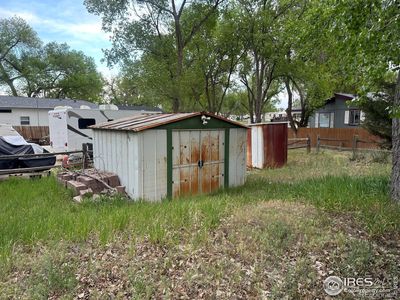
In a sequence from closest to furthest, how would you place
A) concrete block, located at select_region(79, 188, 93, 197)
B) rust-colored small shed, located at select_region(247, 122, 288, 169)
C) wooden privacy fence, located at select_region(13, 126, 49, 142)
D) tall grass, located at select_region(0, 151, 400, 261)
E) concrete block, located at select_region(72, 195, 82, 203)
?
tall grass, located at select_region(0, 151, 400, 261) < concrete block, located at select_region(72, 195, 82, 203) < concrete block, located at select_region(79, 188, 93, 197) < rust-colored small shed, located at select_region(247, 122, 288, 169) < wooden privacy fence, located at select_region(13, 126, 49, 142)

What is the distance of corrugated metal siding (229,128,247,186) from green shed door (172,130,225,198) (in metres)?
0.34

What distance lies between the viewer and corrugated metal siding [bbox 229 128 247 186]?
850 centimetres

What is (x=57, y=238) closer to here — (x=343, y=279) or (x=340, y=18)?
(x=343, y=279)

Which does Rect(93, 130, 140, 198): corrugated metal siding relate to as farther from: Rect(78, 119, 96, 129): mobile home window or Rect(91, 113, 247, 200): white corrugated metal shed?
Rect(78, 119, 96, 129): mobile home window

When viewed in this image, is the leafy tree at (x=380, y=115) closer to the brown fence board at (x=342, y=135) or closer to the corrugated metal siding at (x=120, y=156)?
the brown fence board at (x=342, y=135)

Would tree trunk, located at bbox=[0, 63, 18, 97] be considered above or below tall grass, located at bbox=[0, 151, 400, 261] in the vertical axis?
above

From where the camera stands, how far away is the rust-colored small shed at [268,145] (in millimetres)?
12805

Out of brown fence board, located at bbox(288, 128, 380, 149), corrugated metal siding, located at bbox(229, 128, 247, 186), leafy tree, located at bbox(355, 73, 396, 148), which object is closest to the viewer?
corrugated metal siding, located at bbox(229, 128, 247, 186)

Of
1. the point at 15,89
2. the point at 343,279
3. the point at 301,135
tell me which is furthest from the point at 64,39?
the point at 343,279

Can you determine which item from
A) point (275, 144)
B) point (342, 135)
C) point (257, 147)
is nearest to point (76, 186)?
point (257, 147)

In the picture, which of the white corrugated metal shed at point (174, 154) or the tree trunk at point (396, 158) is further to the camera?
the white corrugated metal shed at point (174, 154)

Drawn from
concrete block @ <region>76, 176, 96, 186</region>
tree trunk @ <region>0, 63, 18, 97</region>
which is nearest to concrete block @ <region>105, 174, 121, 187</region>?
concrete block @ <region>76, 176, 96, 186</region>

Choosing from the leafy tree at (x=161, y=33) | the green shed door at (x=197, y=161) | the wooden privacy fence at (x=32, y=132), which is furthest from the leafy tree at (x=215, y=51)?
the wooden privacy fence at (x=32, y=132)

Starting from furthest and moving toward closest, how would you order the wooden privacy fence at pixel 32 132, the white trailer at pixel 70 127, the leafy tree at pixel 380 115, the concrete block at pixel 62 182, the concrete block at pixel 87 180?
the wooden privacy fence at pixel 32 132
the white trailer at pixel 70 127
the leafy tree at pixel 380 115
the concrete block at pixel 62 182
the concrete block at pixel 87 180
